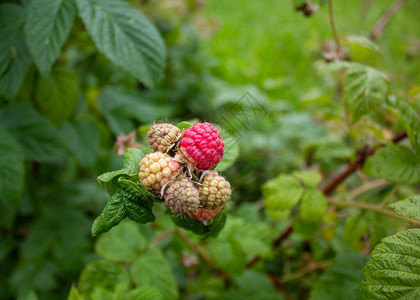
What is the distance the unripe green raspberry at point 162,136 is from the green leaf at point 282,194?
68cm

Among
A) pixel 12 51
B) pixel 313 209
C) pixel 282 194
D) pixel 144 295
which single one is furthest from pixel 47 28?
pixel 313 209

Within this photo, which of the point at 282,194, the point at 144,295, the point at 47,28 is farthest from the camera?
the point at 282,194

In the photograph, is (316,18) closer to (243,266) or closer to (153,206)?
(243,266)

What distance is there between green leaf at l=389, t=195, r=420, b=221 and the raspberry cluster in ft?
1.56

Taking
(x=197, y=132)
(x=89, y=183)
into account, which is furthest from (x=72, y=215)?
(x=197, y=132)

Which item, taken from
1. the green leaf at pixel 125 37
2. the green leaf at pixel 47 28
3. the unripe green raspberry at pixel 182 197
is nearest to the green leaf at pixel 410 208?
the unripe green raspberry at pixel 182 197

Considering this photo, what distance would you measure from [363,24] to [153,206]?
4109mm

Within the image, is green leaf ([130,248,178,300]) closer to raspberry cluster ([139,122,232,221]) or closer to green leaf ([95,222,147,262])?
green leaf ([95,222,147,262])

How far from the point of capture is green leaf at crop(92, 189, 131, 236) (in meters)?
0.67

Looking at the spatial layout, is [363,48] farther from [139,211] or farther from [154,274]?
[154,274]

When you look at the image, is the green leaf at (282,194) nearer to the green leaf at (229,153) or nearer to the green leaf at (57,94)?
the green leaf at (229,153)

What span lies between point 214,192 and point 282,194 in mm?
675

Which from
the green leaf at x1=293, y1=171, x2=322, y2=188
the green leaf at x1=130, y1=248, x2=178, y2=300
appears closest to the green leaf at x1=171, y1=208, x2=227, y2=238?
the green leaf at x1=130, y1=248, x2=178, y2=300

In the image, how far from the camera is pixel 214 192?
2.28 ft
